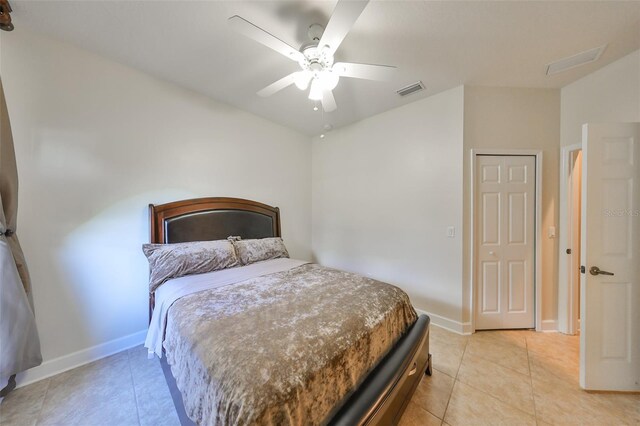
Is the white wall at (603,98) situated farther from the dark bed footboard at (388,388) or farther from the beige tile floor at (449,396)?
the dark bed footboard at (388,388)

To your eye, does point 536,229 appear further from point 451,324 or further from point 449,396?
point 449,396

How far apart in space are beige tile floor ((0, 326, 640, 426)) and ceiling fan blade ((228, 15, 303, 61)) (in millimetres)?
2491

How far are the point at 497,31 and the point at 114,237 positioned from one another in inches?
147

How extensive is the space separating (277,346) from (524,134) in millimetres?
3250

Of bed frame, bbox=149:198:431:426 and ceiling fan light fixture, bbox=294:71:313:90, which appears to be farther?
ceiling fan light fixture, bbox=294:71:313:90

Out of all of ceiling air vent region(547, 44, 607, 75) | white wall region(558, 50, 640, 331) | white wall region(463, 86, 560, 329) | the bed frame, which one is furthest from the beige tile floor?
ceiling air vent region(547, 44, 607, 75)

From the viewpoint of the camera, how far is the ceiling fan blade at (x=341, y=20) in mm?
1161

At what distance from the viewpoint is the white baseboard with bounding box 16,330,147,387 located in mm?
1754

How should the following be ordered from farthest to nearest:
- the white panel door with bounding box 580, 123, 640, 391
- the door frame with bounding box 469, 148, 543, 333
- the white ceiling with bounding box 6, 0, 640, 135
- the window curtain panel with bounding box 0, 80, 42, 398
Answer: the door frame with bounding box 469, 148, 543, 333 < the white panel door with bounding box 580, 123, 640, 391 < the white ceiling with bounding box 6, 0, 640, 135 < the window curtain panel with bounding box 0, 80, 42, 398

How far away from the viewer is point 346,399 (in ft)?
3.76

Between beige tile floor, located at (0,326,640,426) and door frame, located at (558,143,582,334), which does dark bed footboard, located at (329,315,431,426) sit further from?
door frame, located at (558,143,582,334)

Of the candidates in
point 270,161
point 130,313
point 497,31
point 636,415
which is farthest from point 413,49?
point 130,313

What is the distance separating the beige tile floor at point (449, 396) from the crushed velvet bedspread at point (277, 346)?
0.53 metres

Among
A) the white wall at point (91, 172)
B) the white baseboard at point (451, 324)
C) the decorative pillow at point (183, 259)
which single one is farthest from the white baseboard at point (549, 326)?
the white wall at point (91, 172)
